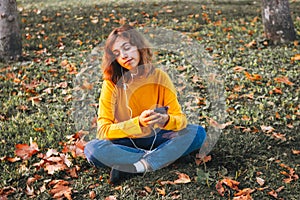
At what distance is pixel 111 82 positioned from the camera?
11.4 ft

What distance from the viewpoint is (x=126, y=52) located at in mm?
3350

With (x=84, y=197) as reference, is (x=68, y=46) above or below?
above

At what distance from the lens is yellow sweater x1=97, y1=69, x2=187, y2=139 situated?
341 centimetres

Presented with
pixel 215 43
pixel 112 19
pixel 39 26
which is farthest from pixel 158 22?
pixel 39 26

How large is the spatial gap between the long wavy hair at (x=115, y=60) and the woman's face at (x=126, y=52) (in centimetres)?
3

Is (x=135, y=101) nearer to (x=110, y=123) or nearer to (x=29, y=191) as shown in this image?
(x=110, y=123)

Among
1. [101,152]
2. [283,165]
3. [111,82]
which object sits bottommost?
[283,165]

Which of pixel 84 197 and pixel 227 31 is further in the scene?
pixel 227 31

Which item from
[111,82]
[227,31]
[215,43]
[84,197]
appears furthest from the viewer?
[227,31]

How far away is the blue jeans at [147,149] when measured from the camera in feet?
11.1

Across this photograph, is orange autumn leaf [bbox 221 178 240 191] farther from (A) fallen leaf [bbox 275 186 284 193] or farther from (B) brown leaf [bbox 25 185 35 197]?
(B) brown leaf [bbox 25 185 35 197]

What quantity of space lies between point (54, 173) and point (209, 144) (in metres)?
1.28

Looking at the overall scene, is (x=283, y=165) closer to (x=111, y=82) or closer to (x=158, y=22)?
(x=111, y=82)

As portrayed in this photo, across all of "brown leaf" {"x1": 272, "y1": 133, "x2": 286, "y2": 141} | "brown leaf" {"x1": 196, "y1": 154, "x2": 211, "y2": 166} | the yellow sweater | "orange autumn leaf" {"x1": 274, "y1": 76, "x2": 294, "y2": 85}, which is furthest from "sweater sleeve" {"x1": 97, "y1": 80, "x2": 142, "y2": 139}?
"orange autumn leaf" {"x1": 274, "y1": 76, "x2": 294, "y2": 85}
